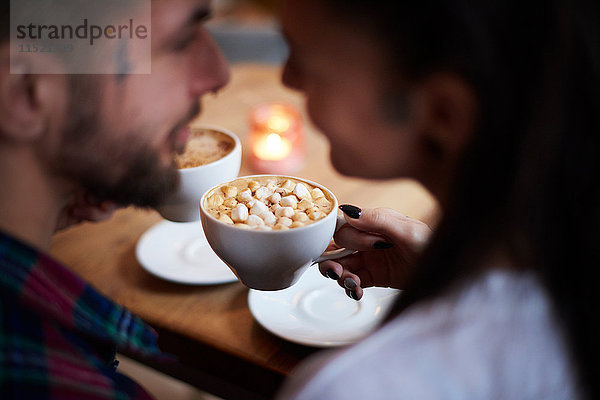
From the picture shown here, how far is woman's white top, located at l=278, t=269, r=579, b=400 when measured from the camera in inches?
19.8

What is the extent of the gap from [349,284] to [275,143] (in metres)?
0.60

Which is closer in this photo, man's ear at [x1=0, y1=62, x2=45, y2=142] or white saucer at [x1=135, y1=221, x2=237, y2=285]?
man's ear at [x1=0, y1=62, x2=45, y2=142]

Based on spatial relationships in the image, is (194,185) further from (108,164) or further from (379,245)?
(379,245)

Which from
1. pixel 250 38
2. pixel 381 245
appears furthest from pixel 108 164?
pixel 250 38

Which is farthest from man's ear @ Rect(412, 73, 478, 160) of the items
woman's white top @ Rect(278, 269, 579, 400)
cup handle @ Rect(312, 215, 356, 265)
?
cup handle @ Rect(312, 215, 356, 265)

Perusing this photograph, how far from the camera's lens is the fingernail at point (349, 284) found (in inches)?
34.7

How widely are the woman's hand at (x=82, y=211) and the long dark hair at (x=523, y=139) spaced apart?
459mm

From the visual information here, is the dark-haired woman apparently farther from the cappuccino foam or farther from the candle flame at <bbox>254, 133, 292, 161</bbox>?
the candle flame at <bbox>254, 133, 292, 161</bbox>

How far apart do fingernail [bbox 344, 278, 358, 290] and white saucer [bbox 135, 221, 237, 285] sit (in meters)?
0.20

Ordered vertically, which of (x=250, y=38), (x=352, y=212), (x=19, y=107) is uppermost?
(x=19, y=107)

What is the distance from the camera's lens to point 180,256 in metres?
1.01

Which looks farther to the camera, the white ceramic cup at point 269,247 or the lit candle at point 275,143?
the lit candle at point 275,143

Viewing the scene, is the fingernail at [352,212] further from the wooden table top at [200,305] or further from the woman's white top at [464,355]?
the woman's white top at [464,355]

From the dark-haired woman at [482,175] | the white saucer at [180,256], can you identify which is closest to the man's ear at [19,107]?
the dark-haired woman at [482,175]
